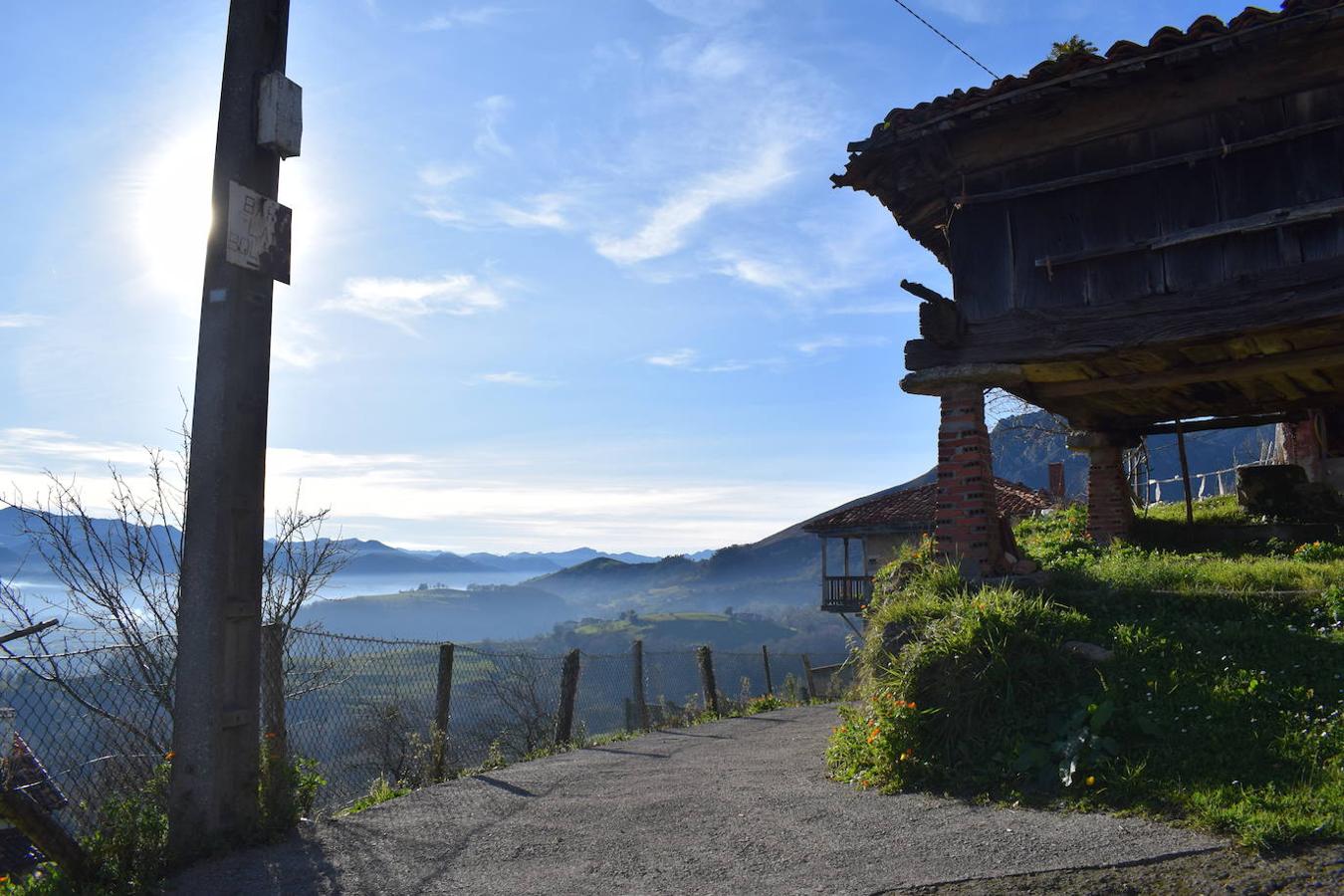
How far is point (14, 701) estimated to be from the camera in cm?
634

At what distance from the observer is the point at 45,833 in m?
4.13

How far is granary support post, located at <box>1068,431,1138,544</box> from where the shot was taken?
12742 mm

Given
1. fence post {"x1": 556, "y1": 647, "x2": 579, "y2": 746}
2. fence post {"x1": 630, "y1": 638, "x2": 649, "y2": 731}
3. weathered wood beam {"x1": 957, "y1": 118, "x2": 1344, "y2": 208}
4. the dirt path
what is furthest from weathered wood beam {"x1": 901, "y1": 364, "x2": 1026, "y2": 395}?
fence post {"x1": 630, "y1": 638, "x2": 649, "y2": 731}

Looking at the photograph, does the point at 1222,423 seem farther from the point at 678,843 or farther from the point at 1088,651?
the point at 678,843

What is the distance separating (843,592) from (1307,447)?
13430 millimetres

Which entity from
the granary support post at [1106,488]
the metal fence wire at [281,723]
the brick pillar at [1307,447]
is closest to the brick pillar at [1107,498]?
the granary support post at [1106,488]

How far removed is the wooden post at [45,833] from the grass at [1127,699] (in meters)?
4.54

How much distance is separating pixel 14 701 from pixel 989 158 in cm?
949

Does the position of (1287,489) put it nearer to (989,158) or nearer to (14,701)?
(989,158)

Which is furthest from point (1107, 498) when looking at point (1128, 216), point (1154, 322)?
point (1128, 216)

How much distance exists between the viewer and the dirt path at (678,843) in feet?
14.0

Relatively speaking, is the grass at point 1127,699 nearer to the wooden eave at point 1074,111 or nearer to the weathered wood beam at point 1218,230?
the weathered wood beam at point 1218,230

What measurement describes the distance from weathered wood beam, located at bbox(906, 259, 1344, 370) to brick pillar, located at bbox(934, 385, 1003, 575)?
494 millimetres

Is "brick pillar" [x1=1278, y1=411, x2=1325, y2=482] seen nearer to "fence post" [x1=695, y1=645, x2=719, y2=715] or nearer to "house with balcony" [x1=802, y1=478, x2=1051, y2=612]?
"house with balcony" [x1=802, y1=478, x2=1051, y2=612]
